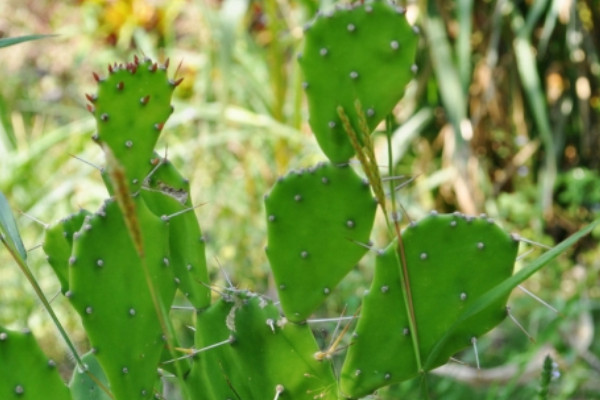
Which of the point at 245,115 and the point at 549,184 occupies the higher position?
the point at 245,115

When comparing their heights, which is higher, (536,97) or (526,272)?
(526,272)

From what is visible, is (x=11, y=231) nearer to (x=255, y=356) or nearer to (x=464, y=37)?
(x=255, y=356)

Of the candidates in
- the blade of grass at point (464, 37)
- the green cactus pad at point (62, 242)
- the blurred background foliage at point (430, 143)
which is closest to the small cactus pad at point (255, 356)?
the green cactus pad at point (62, 242)

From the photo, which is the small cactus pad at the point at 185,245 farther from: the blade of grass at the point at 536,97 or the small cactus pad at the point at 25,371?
the blade of grass at the point at 536,97

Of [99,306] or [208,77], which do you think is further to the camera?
[208,77]

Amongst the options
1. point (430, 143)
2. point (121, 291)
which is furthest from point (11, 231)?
point (430, 143)

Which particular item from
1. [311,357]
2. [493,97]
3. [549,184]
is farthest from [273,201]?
[493,97]

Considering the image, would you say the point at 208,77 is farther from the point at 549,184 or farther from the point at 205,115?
the point at 549,184
